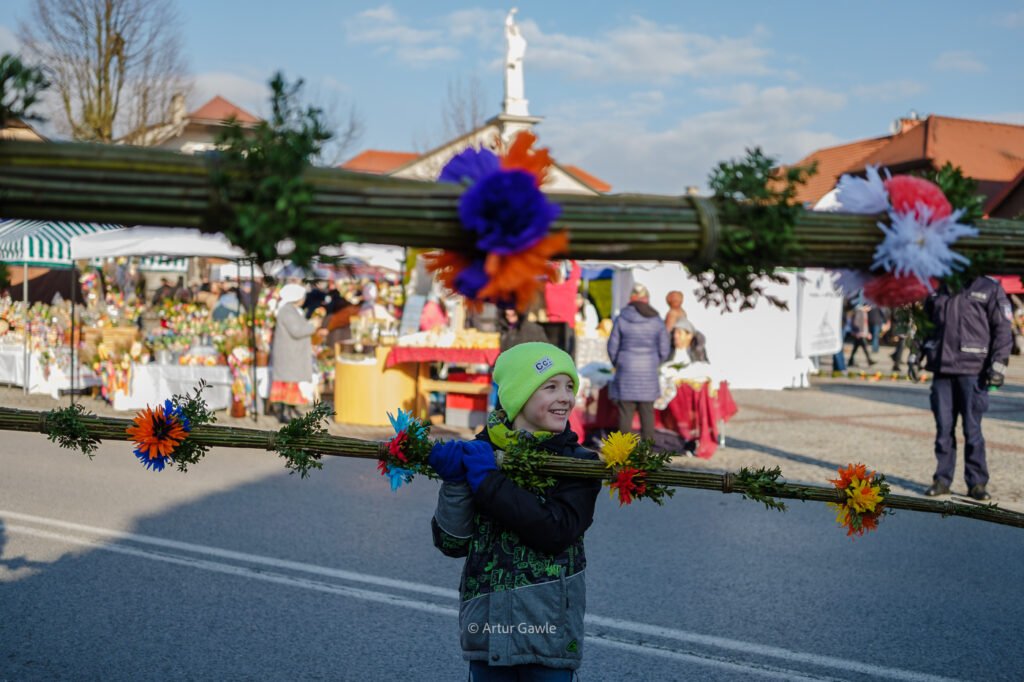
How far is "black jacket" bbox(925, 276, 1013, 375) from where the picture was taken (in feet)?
25.3

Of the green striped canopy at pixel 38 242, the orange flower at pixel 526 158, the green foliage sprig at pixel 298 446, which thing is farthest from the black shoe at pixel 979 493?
the green striped canopy at pixel 38 242

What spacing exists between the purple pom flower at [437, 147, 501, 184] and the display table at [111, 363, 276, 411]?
12.7 metres

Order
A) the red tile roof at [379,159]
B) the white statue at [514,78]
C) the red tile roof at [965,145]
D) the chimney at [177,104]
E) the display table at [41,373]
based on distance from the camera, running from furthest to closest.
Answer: the red tile roof at [379,159], the red tile roof at [965,145], the chimney at [177,104], the white statue at [514,78], the display table at [41,373]

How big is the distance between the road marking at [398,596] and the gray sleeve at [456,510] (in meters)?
2.31

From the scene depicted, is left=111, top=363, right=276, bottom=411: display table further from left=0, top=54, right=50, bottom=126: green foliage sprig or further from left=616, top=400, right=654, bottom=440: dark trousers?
left=0, top=54, right=50, bottom=126: green foliage sprig

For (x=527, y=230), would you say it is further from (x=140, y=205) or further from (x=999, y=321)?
(x=999, y=321)

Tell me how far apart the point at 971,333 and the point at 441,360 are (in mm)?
6208

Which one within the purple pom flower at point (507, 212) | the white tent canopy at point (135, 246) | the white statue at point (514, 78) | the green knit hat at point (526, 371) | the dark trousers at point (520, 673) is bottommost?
the dark trousers at point (520, 673)

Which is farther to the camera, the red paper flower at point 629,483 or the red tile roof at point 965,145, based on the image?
the red tile roof at point 965,145

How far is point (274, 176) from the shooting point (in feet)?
4.12

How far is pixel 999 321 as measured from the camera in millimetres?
7723

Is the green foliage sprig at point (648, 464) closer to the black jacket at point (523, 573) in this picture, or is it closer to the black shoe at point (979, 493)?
the black jacket at point (523, 573)

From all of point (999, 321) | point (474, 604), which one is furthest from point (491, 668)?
point (999, 321)

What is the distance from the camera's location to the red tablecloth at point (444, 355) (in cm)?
1202
